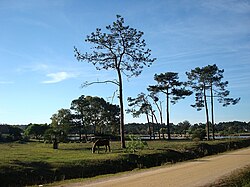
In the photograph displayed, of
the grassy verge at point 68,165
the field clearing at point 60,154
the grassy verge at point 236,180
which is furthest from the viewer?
the field clearing at point 60,154

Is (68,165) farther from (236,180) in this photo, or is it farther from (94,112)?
(94,112)

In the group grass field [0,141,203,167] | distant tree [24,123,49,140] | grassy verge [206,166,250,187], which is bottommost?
grassy verge [206,166,250,187]

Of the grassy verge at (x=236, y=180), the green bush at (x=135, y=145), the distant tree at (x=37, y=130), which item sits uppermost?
the distant tree at (x=37, y=130)

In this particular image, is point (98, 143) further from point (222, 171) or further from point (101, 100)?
point (101, 100)

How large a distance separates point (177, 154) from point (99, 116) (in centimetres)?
6345

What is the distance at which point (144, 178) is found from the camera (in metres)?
17.2

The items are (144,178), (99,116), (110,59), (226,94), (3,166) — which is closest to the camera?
(144,178)

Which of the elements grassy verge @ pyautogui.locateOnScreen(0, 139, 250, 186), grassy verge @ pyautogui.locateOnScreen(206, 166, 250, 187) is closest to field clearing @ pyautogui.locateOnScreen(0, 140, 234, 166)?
grassy verge @ pyautogui.locateOnScreen(0, 139, 250, 186)

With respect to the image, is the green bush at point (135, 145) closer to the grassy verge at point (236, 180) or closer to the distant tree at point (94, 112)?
the grassy verge at point (236, 180)

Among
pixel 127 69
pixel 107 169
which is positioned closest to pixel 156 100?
pixel 127 69

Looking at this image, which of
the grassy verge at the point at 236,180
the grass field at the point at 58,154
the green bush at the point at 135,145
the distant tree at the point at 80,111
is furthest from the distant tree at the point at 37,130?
the grassy verge at the point at 236,180

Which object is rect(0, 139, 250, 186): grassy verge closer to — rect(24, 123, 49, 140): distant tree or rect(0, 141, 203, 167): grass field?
rect(0, 141, 203, 167): grass field

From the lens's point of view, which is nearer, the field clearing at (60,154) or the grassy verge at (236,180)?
the grassy verge at (236,180)

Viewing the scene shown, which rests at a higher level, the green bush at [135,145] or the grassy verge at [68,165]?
the green bush at [135,145]
